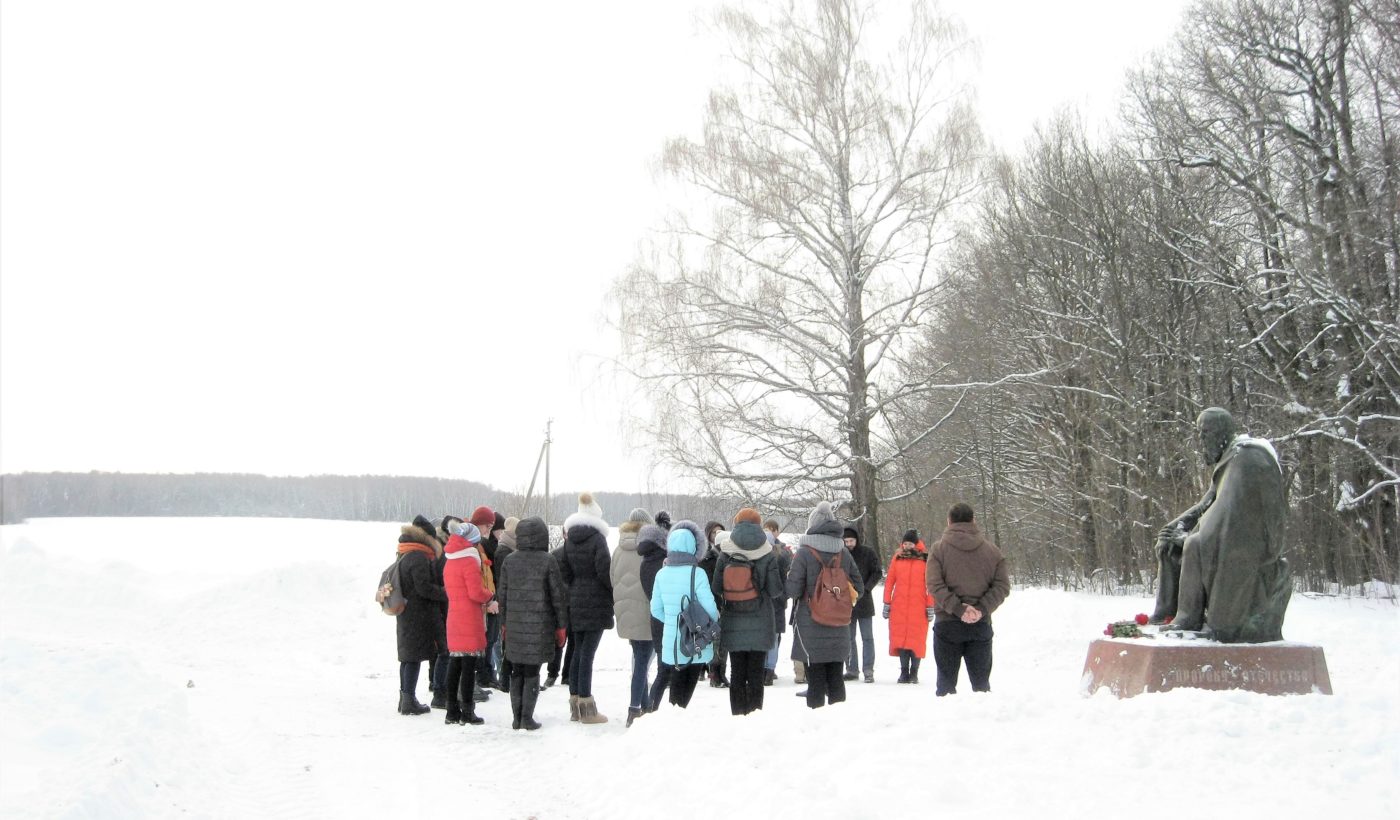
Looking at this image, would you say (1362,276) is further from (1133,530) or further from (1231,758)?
(1231,758)

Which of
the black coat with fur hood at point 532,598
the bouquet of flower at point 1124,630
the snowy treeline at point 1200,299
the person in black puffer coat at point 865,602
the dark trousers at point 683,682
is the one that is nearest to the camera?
the bouquet of flower at point 1124,630

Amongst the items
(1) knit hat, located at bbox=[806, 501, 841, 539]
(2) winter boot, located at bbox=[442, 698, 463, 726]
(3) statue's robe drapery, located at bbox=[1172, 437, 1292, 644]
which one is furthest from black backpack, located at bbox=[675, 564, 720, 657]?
(3) statue's robe drapery, located at bbox=[1172, 437, 1292, 644]

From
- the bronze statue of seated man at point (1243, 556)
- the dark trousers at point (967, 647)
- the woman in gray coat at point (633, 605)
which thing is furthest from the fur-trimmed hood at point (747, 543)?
the bronze statue of seated man at point (1243, 556)

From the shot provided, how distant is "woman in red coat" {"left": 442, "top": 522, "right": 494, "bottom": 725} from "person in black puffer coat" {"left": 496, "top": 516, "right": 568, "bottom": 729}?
1.33 feet

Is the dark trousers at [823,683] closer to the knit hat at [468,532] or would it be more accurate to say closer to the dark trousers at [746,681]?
the dark trousers at [746,681]

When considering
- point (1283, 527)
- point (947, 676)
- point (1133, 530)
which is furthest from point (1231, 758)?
point (1133, 530)

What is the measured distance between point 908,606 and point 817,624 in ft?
12.4

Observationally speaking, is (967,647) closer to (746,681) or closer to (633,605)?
(746,681)

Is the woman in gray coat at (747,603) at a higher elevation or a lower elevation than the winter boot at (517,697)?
higher

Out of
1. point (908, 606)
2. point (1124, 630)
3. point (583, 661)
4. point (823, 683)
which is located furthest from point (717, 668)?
point (1124, 630)

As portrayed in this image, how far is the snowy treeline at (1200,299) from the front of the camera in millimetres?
18859

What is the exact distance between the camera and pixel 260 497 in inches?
3866

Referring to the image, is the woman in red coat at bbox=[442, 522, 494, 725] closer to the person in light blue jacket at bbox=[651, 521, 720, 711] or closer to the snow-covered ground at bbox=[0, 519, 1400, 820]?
the snow-covered ground at bbox=[0, 519, 1400, 820]

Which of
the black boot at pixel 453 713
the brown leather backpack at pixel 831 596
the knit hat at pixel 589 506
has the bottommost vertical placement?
the black boot at pixel 453 713
